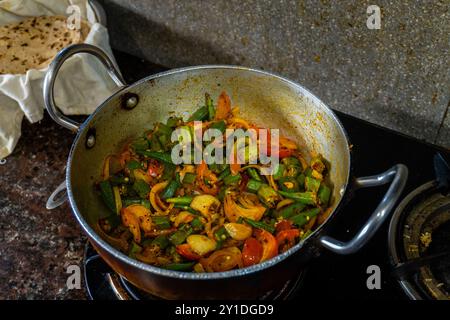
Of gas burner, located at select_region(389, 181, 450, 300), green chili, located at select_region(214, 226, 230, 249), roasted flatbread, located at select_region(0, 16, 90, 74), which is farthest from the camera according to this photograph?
roasted flatbread, located at select_region(0, 16, 90, 74)

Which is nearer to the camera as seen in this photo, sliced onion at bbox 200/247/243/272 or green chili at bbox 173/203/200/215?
sliced onion at bbox 200/247/243/272

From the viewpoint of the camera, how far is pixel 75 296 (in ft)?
3.81

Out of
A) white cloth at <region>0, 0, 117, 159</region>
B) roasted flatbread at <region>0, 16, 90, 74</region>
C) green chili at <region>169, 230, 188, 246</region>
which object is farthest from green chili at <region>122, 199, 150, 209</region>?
roasted flatbread at <region>0, 16, 90, 74</region>

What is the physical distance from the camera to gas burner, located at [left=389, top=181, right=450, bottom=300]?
1.02 meters

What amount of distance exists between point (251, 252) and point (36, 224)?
0.61m

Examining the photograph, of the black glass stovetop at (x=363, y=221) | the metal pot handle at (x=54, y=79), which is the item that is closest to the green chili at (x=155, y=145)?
the metal pot handle at (x=54, y=79)

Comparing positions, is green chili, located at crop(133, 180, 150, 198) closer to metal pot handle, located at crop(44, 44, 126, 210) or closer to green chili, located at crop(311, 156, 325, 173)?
metal pot handle, located at crop(44, 44, 126, 210)

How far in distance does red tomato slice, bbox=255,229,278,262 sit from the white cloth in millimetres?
767

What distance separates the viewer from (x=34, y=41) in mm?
1625

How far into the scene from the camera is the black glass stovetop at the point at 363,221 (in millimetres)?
1119

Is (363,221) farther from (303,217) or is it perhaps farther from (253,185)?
(253,185)

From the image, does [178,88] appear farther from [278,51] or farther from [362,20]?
[362,20]

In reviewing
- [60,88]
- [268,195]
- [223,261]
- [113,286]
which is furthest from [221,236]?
[60,88]

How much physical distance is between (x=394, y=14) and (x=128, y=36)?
956mm
